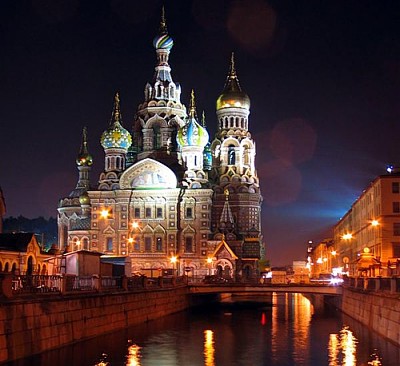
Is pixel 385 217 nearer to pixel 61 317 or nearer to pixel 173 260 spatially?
pixel 173 260

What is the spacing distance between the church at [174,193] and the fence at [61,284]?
35.7m

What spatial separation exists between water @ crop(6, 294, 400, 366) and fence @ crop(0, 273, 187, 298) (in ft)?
8.46

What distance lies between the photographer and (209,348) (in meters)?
36.6

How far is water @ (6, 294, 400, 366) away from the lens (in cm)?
3158

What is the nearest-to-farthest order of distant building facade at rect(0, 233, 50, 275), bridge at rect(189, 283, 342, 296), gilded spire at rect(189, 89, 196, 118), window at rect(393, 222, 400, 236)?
distant building facade at rect(0, 233, 50, 275) → bridge at rect(189, 283, 342, 296) → window at rect(393, 222, 400, 236) → gilded spire at rect(189, 89, 196, 118)

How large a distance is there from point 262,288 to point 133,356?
31.4 m

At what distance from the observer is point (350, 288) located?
173 feet

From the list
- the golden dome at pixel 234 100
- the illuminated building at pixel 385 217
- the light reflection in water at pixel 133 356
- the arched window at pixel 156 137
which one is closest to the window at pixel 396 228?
the illuminated building at pixel 385 217

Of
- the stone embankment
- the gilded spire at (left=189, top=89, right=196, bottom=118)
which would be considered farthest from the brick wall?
the gilded spire at (left=189, top=89, right=196, bottom=118)

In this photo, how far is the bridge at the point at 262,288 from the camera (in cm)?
6132

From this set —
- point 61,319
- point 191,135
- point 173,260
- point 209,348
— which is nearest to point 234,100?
point 191,135

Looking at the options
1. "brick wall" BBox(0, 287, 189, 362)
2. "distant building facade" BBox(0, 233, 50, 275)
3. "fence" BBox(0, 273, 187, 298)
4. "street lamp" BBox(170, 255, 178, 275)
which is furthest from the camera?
"street lamp" BBox(170, 255, 178, 275)

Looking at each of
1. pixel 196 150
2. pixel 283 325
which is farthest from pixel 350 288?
pixel 196 150

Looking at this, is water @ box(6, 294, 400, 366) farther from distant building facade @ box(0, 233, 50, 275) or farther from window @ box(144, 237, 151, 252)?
window @ box(144, 237, 151, 252)
